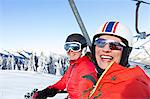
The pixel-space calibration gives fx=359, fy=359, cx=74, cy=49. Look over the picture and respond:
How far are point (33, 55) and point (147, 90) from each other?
Result: 5653 centimetres

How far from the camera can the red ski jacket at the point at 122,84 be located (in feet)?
5.97

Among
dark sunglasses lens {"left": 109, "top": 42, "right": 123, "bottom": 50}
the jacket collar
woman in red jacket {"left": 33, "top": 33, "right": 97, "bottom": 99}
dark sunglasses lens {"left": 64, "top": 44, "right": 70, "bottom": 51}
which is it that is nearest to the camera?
dark sunglasses lens {"left": 109, "top": 42, "right": 123, "bottom": 50}

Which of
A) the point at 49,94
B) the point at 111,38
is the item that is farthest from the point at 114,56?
the point at 49,94

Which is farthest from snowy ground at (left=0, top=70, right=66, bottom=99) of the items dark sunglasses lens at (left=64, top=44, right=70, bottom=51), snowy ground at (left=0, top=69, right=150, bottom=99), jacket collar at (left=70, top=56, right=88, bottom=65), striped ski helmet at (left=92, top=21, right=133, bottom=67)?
striped ski helmet at (left=92, top=21, right=133, bottom=67)

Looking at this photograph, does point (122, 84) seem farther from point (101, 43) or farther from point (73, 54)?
point (73, 54)

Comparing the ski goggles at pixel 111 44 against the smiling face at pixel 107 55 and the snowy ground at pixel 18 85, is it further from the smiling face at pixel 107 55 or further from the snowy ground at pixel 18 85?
the snowy ground at pixel 18 85

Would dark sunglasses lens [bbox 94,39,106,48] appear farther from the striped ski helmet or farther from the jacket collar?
the jacket collar

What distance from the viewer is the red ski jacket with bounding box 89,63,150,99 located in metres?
1.82

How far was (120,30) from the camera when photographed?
221 centimetres

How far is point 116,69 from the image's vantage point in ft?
6.63

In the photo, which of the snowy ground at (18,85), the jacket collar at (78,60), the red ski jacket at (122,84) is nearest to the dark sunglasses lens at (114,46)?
the red ski jacket at (122,84)

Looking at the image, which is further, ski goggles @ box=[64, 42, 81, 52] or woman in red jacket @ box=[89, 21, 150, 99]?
ski goggles @ box=[64, 42, 81, 52]

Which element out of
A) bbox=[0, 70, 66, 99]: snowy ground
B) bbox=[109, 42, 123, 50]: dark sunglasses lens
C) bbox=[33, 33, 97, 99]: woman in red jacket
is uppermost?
bbox=[109, 42, 123, 50]: dark sunglasses lens

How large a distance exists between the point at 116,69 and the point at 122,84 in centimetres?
13
